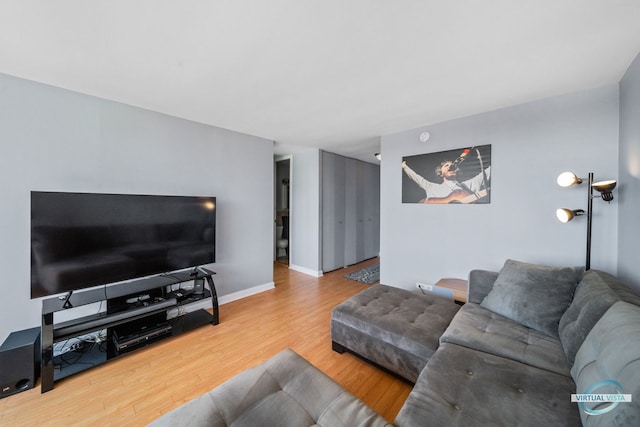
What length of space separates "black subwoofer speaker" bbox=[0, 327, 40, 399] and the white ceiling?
2.02 meters

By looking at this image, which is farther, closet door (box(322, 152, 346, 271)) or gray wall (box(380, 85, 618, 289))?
closet door (box(322, 152, 346, 271))

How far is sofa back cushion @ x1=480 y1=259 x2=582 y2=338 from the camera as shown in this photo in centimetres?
154

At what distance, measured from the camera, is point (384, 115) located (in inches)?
104

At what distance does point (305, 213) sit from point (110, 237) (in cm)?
295

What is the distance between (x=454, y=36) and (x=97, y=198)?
2.95m

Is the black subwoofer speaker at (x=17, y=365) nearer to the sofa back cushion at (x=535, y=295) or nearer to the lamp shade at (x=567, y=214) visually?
the sofa back cushion at (x=535, y=295)

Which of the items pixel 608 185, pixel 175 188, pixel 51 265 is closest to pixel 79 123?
pixel 175 188

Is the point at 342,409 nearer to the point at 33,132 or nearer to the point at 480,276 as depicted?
the point at 480,276

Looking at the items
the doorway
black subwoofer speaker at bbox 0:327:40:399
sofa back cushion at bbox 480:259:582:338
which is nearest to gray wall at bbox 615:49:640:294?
sofa back cushion at bbox 480:259:582:338

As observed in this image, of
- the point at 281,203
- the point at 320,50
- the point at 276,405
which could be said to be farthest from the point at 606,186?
the point at 281,203

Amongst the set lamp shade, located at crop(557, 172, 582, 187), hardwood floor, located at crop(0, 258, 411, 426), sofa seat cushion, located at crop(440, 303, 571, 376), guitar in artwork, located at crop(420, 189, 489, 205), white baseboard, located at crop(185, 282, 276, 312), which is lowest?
hardwood floor, located at crop(0, 258, 411, 426)

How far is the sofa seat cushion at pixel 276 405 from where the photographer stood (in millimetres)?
973

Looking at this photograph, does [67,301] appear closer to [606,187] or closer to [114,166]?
[114,166]

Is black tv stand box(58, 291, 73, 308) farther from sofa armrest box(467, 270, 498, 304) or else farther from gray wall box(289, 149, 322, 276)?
sofa armrest box(467, 270, 498, 304)
